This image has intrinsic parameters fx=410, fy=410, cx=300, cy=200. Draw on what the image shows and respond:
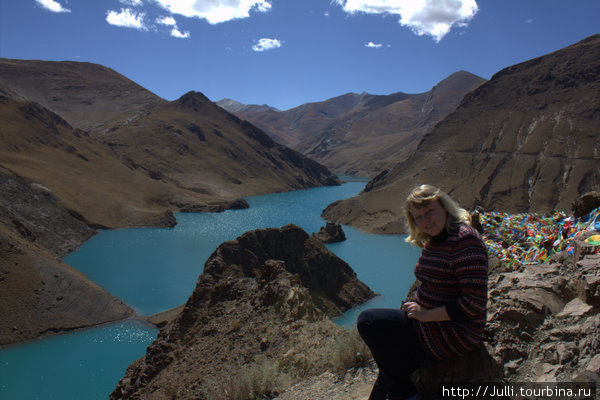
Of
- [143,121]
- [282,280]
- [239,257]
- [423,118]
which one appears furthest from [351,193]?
[423,118]

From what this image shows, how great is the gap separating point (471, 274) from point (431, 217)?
0.52 meters

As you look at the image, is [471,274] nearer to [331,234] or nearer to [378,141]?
[331,234]

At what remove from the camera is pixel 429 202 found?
10.8 feet

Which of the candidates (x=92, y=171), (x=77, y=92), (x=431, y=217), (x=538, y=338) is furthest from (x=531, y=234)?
(x=77, y=92)

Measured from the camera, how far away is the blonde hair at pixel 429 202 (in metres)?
3.22

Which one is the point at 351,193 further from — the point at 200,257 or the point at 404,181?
the point at 200,257

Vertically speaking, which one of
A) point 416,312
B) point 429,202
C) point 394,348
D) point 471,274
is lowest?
point 394,348

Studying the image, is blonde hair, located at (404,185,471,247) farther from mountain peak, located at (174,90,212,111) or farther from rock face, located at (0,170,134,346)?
mountain peak, located at (174,90,212,111)

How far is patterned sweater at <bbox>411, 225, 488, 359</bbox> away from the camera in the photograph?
9.96 ft

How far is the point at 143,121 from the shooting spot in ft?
314

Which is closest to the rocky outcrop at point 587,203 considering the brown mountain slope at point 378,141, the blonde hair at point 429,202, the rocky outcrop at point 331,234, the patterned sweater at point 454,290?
the blonde hair at point 429,202

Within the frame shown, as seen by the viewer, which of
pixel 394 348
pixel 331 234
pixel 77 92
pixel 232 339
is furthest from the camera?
pixel 77 92

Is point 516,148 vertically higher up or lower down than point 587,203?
higher up

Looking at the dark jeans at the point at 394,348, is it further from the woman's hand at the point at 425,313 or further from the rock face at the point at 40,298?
the rock face at the point at 40,298
